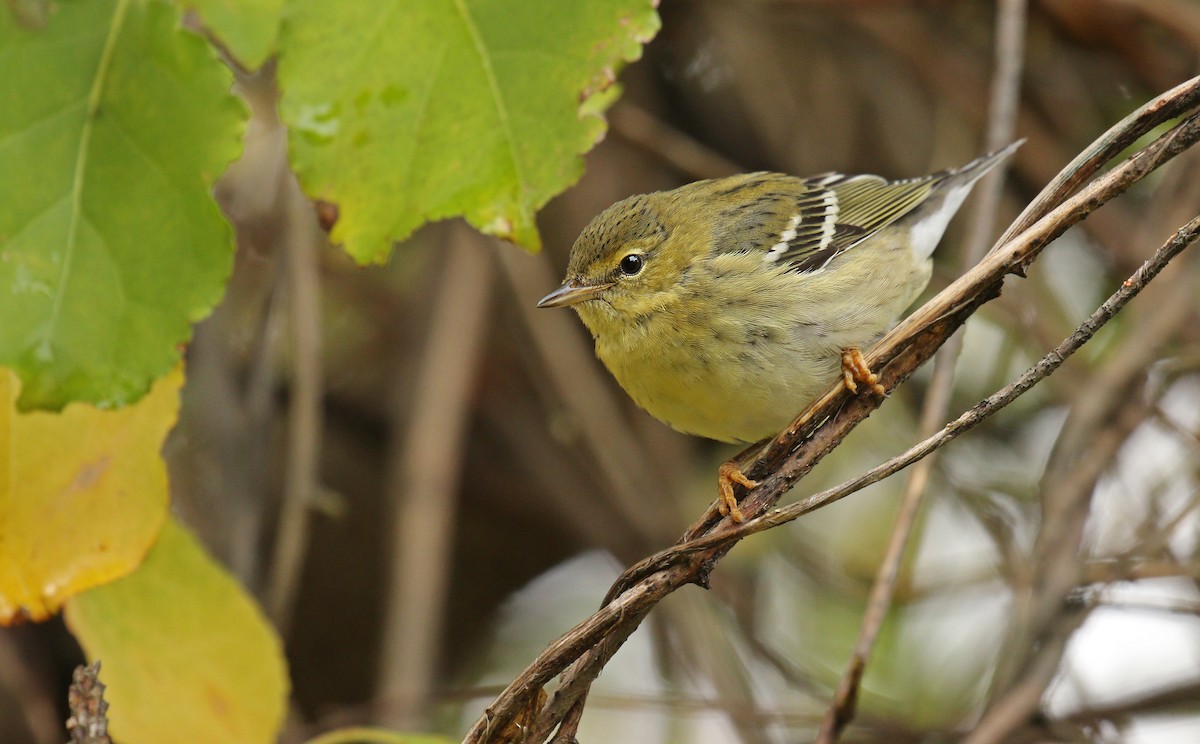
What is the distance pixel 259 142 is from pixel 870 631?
2939mm

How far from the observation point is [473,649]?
425cm

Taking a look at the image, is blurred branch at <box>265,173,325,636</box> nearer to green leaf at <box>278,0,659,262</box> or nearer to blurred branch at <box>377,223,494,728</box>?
blurred branch at <box>377,223,494,728</box>

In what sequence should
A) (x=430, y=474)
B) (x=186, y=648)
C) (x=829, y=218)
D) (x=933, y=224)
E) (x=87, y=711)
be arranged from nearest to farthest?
1. (x=87, y=711)
2. (x=186, y=648)
3. (x=829, y=218)
4. (x=933, y=224)
5. (x=430, y=474)

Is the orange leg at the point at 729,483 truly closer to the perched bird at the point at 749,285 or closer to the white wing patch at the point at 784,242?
the perched bird at the point at 749,285

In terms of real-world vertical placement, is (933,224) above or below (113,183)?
above

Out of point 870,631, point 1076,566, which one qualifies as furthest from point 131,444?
point 1076,566

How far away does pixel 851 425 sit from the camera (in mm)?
1663

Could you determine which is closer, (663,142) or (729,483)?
(729,483)

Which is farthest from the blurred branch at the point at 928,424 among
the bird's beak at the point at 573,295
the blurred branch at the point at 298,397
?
the blurred branch at the point at 298,397

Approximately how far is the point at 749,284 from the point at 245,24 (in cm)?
134

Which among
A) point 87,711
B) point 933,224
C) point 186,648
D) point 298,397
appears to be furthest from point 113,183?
A: point 933,224

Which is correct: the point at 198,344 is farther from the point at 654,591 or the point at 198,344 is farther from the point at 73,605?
the point at 654,591

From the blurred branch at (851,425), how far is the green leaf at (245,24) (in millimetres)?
974

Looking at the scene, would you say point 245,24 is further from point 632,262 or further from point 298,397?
point 298,397
